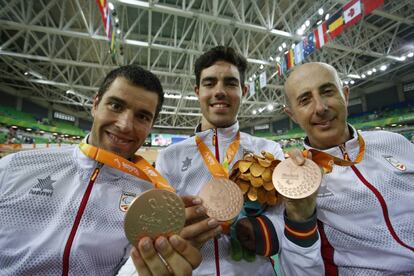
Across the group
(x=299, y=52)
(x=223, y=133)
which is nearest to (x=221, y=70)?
(x=223, y=133)

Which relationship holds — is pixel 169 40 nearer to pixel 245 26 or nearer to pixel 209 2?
pixel 209 2

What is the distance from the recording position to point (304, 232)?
0.97 meters

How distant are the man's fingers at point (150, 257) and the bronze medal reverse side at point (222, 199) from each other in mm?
309

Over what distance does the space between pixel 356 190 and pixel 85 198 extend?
1621mm

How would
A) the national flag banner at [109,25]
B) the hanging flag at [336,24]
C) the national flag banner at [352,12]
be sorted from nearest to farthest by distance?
the national flag banner at [352,12]
the national flag banner at [109,25]
the hanging flag at [336,24]

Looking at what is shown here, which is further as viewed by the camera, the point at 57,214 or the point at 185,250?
the point at 57,214

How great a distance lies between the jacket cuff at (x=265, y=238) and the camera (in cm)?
106

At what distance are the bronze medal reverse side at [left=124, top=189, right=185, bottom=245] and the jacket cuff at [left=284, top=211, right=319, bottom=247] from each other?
20.8 inches

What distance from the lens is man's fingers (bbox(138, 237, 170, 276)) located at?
78 centimetres

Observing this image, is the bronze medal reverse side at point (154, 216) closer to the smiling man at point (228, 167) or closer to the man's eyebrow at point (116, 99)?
the smiling man at point (228, 167)

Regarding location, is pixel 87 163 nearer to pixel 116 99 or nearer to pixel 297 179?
pixel 116 99

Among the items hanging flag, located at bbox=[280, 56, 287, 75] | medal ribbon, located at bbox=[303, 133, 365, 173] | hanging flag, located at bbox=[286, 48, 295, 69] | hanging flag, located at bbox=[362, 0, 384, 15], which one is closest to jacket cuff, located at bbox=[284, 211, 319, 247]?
medal ribbon, located at bbox=[303, 133, 365, 173]

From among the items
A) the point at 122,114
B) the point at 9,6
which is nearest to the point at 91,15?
the point at 9,6

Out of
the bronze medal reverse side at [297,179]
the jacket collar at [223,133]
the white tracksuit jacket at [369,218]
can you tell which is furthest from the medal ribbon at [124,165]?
the white tracksuit jacket at [369,218]
